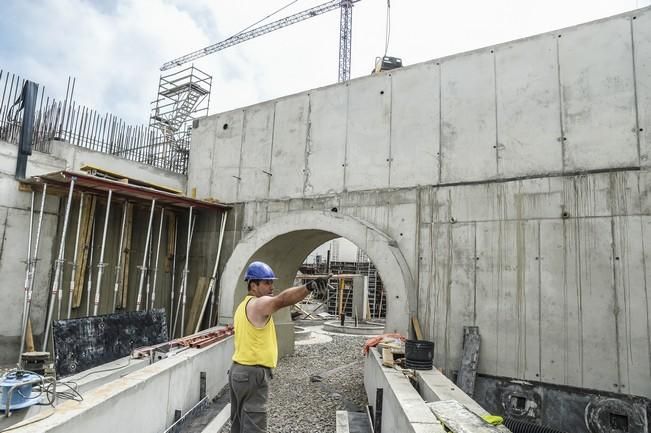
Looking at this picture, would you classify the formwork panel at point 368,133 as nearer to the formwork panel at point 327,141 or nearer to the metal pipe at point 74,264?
the formwork panel at point 327,141

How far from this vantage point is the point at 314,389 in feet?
24.4

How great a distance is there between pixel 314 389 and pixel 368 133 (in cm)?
504

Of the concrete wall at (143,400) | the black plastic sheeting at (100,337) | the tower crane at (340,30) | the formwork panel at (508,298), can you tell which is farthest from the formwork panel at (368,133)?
the tower crane at (340,30)

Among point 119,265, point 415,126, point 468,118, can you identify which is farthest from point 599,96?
point 119,265

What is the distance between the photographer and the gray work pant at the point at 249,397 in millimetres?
3332

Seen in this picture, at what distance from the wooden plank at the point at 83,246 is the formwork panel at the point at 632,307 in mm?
9559

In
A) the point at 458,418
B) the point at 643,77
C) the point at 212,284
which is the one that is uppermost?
the point at 643,77

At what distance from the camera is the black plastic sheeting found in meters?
5.99

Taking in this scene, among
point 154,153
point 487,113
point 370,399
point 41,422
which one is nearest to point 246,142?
point 154,153

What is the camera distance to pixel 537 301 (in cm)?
630

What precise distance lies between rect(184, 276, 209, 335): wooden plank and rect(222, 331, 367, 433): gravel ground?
229cm

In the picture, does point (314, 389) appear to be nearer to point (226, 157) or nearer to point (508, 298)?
point (508, 298)

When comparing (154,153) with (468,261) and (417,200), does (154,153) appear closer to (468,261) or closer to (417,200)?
(417,200)

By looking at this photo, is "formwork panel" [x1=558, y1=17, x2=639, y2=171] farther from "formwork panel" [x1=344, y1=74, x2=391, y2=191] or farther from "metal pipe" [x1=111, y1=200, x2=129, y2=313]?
"metal pipe" [x1=111, y1=200, x2=129, y2=313]
